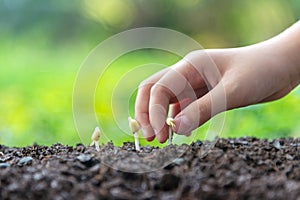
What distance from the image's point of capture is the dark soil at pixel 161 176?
59cm

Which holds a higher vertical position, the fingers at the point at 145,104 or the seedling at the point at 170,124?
the fingers at the point at 145,104

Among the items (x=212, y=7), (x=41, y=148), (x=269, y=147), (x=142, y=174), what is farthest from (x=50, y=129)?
(x=212, y=7)

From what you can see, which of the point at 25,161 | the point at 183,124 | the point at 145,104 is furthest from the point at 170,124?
the point at 25,161

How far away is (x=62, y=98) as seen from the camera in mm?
2098

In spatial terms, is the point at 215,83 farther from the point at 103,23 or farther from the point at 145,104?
the point at 103,23

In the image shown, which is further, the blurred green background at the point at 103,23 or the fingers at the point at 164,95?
the blurred green background at the point at 103,23

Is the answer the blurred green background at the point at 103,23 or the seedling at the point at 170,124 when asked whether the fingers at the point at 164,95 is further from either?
the blurred green background at the point at 103,23

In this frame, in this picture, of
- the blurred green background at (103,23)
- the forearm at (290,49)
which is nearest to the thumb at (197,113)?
the forearm at (290,49)

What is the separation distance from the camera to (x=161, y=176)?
643mm

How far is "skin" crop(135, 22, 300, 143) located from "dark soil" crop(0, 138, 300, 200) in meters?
0.08

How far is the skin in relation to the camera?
909mm

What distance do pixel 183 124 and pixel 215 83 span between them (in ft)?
0.49

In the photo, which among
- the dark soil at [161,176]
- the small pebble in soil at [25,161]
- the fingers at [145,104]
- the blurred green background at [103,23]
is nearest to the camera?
the dark soil at [161,176]

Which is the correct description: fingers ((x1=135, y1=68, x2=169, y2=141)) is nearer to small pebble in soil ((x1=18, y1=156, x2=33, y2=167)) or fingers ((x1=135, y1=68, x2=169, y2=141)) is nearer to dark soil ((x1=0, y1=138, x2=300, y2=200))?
dark soil ((x1=0, y1=138, x2=300, y2=200))
